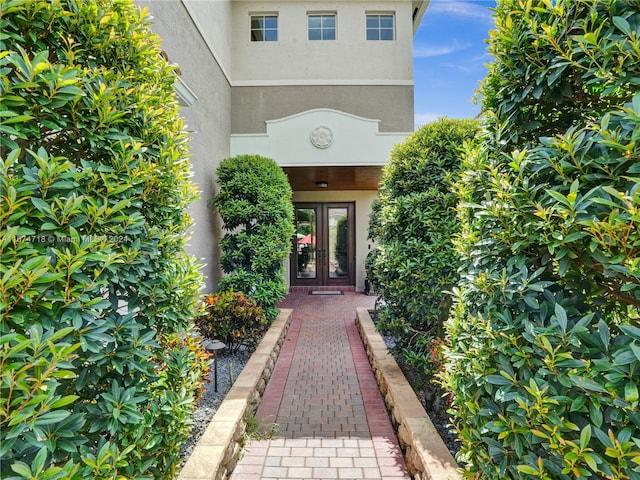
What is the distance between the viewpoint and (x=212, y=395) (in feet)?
13.1

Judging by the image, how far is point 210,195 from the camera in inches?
274

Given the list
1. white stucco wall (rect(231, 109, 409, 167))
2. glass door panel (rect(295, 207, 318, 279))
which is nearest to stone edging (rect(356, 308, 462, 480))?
white stucco wall (rect(231, 109, 409, 167))

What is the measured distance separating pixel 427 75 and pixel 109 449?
9440mm

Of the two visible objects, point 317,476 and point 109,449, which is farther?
point 317,476

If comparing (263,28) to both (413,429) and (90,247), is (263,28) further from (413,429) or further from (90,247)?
(413,429)

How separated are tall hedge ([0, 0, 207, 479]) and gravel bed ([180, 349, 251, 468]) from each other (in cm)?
108

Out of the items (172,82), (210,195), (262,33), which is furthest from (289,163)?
(172,82)

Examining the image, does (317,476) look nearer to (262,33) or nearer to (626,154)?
(626,154)

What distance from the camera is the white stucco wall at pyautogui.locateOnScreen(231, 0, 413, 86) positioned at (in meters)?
8.78

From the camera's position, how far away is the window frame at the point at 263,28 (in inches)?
352

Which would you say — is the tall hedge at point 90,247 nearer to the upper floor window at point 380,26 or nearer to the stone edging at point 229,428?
the stone edging at point 229,428

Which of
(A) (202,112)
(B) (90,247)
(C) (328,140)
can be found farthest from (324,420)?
(C) (328,140)

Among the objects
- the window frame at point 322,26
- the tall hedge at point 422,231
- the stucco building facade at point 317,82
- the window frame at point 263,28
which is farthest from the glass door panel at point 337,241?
the tall hedge at point 422,231

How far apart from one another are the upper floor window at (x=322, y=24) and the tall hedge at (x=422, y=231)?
611 cm
